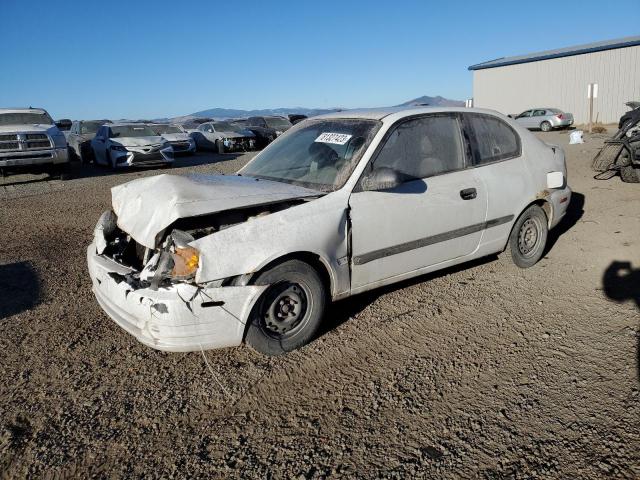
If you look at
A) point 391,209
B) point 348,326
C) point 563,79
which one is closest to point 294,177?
point 391,209

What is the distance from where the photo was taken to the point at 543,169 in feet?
16.2

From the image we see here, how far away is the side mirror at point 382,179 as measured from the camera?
357 centimetres

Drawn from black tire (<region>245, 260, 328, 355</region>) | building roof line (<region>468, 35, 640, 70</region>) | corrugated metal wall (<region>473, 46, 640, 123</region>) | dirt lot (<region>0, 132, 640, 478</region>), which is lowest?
dirt lot (<region>0, 132, 640, 478</region>)

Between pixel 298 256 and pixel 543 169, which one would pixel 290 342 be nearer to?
pixel 298 256

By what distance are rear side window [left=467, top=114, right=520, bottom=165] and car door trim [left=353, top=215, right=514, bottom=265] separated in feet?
1.82

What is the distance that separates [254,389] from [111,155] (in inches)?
504

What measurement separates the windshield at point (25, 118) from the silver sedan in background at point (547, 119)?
23691 mm

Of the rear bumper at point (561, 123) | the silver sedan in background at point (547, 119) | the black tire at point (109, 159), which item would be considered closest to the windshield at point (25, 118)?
the black tire at point (109, 159)

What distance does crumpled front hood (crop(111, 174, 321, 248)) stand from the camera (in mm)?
3213

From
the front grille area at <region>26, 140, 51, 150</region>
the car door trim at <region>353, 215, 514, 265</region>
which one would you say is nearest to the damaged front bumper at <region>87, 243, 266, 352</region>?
the car door trim at <region>353, 215, 514, 265</region>

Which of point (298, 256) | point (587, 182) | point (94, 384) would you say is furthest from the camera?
point (587, 182)

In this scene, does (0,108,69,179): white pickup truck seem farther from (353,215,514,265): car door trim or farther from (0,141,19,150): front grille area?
(353,215,514,265): car door trim

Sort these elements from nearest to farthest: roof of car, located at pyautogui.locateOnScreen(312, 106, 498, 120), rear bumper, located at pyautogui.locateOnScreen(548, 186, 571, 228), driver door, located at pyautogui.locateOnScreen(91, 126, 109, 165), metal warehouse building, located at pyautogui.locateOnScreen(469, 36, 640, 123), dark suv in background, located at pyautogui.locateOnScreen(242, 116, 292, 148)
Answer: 1. roof of car, located at pyautogui.locateOnScreen(312, 106, 498, 120)
2. rear bumper, located at pyautogui.locateOnScreen(548, 186, 571, 228)
3. driver door, located at pyautogui.locateOnScreen(91, 126, 109, 165)
4. dark suv in background, located at pyautogui.locateOnScreen(242, 116, 292, 148)
5. metal warehouse building, located at pyautogui.locateOnScreen(469, 36, 640, 123)

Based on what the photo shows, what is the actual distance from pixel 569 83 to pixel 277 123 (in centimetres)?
2147
